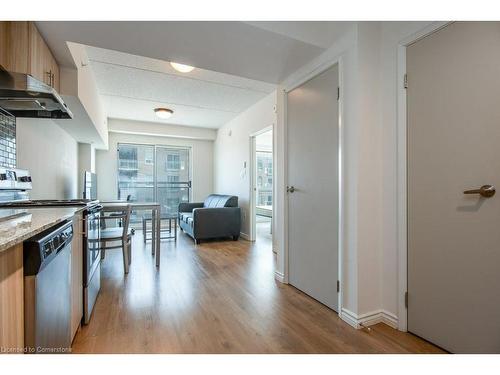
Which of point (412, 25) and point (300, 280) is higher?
point (412, 25)

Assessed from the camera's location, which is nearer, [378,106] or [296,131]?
[378,106]

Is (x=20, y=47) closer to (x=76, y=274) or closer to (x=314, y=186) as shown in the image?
(x=76, y=274)

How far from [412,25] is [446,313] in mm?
1876

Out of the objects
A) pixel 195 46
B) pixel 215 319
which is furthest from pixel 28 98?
pixel 215 319

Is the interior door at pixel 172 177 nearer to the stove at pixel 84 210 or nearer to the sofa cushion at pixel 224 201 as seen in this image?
the sofa cushion at pixel 224 201

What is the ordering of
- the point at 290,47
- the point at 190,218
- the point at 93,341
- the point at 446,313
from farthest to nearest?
the point at 190,218 < the point at 290,47 < the point at 93,341 < the point at 446,313

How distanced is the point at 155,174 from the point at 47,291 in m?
5.66

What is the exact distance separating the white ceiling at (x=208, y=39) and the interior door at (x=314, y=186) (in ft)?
1.01

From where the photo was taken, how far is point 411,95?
174cm

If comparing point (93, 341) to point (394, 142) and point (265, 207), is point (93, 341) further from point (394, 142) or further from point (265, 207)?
point (265, 207)

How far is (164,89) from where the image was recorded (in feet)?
12.6

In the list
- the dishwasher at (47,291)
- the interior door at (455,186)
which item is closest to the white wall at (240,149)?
the interior door at (455,186)

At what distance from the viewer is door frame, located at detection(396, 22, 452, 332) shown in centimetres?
178
